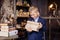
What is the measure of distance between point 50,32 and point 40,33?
74.3 inches

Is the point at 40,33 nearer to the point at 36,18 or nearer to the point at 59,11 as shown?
the point at 36,18

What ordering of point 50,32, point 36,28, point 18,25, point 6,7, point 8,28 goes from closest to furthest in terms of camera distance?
1. point 36,28
2. point 8,28
3. point 6,7
4. point 18,25
5. point 50,32

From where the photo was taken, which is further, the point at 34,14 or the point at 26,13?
the point at 26,13

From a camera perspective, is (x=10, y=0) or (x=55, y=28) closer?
(x=10, y=0)

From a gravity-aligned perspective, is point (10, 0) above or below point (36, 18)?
above

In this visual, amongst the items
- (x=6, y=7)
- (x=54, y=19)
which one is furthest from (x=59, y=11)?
(x=6, y=7)

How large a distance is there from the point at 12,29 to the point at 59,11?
1927mm

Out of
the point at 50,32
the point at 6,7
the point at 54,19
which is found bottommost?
the point at 50,32

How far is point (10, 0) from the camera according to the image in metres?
4.22

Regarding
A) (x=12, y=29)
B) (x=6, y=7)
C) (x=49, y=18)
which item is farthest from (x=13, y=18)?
(x=49, y=18)

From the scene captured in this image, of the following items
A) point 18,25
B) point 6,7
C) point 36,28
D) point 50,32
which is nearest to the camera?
point 36,28

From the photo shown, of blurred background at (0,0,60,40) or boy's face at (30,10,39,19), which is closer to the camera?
boy's face at (30,10,39,19)

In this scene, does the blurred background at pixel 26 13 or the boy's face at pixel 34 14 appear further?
the blurred background at pixel 26 13

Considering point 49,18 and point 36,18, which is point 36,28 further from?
point 49,18
